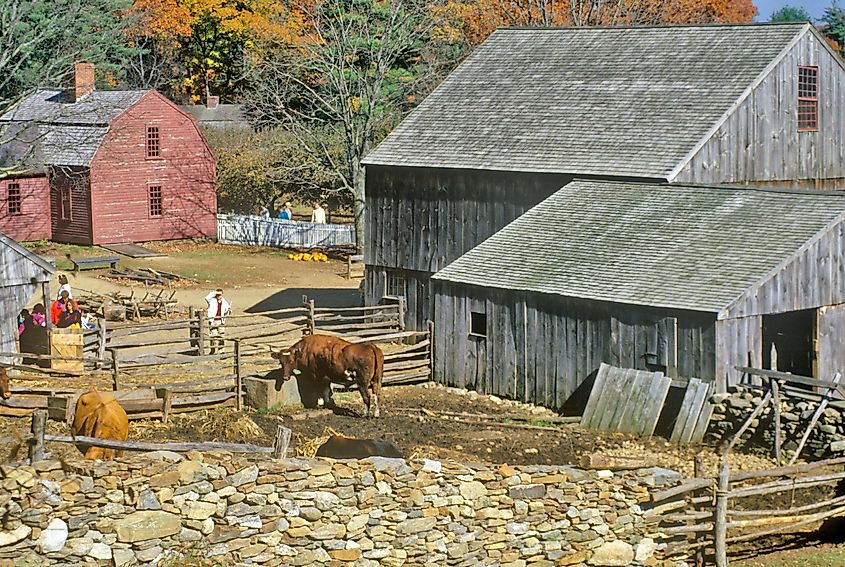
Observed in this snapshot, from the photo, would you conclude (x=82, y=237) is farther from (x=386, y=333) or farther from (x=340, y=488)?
(x=340, y=488)

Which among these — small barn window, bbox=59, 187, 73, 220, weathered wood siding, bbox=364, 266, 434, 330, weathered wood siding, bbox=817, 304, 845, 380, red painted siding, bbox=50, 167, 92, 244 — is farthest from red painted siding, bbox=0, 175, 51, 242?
weathered wood siding, bbox=817, 304, 845, 380

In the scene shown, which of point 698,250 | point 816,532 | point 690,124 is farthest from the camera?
point 690,124

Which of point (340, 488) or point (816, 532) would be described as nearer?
point (340, 488)

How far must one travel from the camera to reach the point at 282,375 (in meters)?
28.1

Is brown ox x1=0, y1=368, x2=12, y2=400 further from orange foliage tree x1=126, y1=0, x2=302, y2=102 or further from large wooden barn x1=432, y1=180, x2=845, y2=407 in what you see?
orange foliage tree x1=126, y1=0, x2=302, y2=102

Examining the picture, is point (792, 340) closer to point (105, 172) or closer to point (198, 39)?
point (105, 172)

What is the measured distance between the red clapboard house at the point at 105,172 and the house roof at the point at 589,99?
2155 centimetres

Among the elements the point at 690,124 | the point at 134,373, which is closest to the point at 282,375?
the point at 134,373

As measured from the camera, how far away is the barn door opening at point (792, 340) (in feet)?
93.8

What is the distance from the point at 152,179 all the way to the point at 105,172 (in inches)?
96.8

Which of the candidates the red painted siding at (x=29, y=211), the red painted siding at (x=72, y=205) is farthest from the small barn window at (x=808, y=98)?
the red painted siding at (x=29, y=211)

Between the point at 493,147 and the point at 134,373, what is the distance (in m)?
10.9

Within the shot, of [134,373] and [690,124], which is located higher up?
[690,124]

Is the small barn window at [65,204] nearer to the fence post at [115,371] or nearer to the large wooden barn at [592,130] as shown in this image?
the large wooden barn at [592,130]
